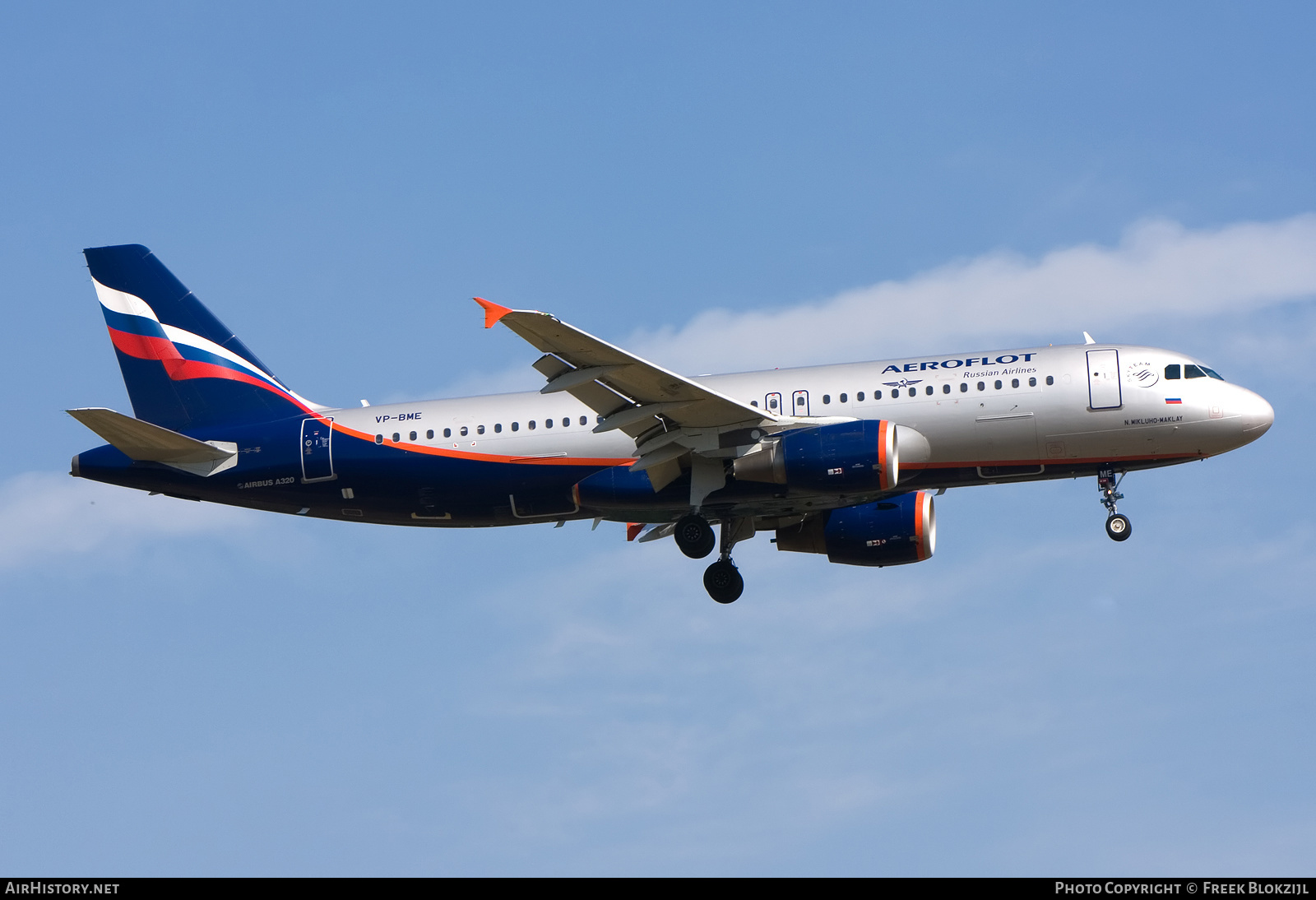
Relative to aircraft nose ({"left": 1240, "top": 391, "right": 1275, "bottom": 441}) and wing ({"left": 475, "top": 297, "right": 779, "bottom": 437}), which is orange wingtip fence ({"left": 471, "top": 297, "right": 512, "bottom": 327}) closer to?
wing ({"left": 475, "top": 297, "right": 779, "bottom": 437})

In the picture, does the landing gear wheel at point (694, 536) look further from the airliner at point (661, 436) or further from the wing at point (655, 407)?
the wing at point (655, 407)

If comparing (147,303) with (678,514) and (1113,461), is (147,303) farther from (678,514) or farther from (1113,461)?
(1113,461)

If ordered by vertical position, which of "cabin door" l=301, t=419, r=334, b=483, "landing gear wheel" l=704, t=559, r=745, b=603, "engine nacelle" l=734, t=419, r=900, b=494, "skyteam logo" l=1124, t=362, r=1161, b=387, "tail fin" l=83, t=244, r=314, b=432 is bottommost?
"landing gear wheel" l=704, t=559, r=745, b=603

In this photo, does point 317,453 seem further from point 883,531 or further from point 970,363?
point 970,363

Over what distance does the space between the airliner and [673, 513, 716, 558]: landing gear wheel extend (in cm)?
5

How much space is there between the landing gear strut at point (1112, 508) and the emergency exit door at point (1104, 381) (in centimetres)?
185

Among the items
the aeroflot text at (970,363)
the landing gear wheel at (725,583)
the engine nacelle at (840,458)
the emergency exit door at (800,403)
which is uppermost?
the aeroflot text at (970,363)

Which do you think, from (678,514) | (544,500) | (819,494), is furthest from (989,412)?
(544,500)

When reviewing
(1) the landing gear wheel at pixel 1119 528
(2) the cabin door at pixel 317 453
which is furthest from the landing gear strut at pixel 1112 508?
(2) the cabin door at pixel 317 453

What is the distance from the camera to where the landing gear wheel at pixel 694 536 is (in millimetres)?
40156

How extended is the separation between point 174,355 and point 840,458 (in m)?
18.9

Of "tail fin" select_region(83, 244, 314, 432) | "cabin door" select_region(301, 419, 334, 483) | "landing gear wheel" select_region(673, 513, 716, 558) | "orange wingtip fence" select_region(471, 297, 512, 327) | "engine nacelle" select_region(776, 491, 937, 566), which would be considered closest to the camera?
"orange wingtip fence" select_region(471, 297, 512, 327)

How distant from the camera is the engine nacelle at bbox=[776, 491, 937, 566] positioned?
1673 inches

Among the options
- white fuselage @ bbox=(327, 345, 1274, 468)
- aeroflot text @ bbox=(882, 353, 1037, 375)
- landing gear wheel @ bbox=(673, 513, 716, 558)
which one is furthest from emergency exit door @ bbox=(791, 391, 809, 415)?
landing gear wheel @ bbox=(673, 513, 716, 558)
